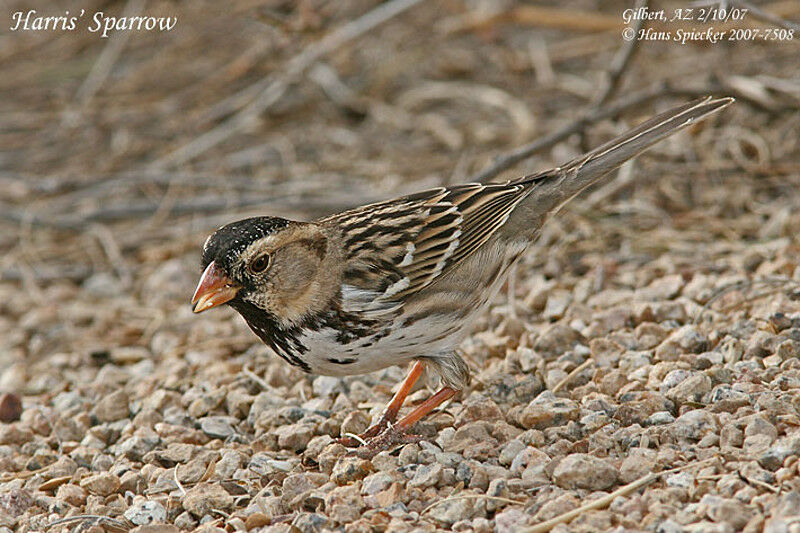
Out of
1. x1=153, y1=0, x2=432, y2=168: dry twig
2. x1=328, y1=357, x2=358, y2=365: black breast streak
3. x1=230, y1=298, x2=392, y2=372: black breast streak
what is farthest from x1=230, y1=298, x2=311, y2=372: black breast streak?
x1=153, y1=0, x2=432, y2=168: dry twig

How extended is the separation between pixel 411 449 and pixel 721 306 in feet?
6.11

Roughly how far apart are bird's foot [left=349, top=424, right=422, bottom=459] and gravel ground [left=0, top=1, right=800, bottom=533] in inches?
2.4

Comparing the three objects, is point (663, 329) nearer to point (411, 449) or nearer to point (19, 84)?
point (411, 449)

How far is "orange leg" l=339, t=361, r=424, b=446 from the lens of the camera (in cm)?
431

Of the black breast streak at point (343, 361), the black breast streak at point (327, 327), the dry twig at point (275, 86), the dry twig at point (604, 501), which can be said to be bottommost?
the dry twig at point (604, 501)

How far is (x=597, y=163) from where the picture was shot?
4.91 m

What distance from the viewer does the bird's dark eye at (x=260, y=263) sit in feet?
13.9

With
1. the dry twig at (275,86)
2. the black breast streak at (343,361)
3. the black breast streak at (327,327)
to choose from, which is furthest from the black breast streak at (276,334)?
the dry twig at (275,86)

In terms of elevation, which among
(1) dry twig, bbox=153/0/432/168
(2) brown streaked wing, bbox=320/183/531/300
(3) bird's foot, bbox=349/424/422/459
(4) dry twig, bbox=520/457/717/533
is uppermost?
(1) dry twig, bbox=153/0/432/168

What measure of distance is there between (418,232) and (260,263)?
2.56 ft

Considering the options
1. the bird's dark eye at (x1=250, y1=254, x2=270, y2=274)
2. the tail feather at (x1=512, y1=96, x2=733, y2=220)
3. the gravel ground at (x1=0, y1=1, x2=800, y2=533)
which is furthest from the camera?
the tail feather at (x1=512, y1=96, x2=733, y2=220)

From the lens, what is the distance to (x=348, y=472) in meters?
3.88

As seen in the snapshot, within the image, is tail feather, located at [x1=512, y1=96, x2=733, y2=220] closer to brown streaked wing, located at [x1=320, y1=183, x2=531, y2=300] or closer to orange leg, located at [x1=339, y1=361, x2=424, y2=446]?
brown streaked wing, located at [x1=320, y1=183, x2=531, y2=300]

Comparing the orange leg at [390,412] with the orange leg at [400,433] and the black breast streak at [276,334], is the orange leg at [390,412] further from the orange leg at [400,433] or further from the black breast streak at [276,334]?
the black breast streak at [276,334]
